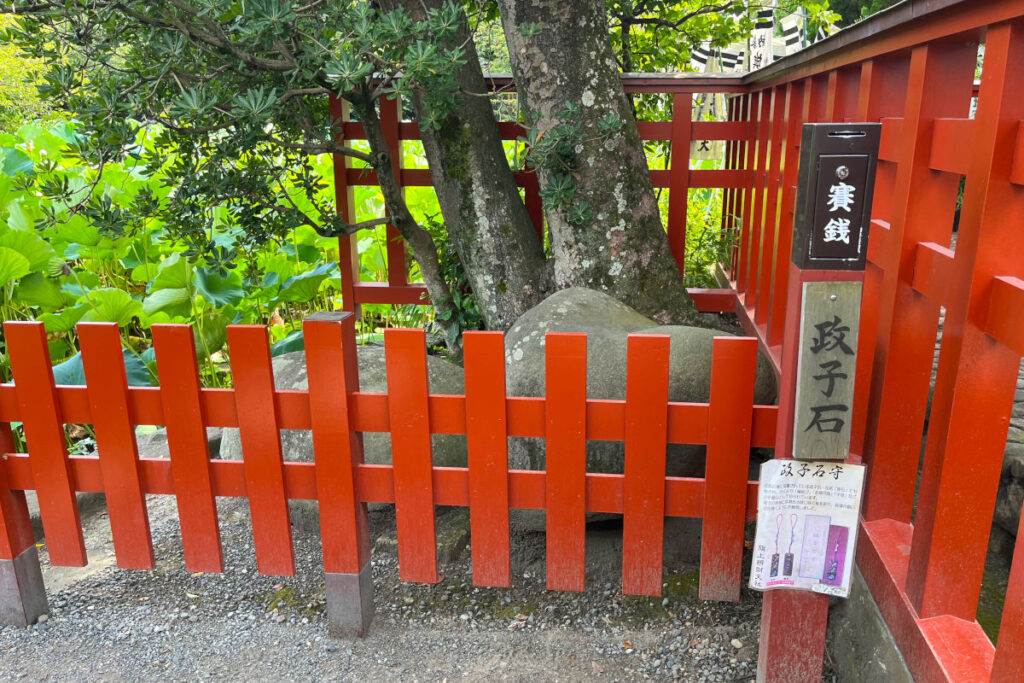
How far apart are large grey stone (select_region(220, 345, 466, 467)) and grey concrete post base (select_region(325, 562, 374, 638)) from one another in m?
0.64

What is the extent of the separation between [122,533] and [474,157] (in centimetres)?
218

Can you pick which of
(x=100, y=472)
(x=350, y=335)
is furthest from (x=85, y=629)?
(x=350, y=335)

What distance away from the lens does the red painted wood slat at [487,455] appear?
2.21 m

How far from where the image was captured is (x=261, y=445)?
240 cm

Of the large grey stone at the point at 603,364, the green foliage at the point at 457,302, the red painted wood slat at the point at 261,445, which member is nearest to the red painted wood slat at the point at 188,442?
the red painted wood slat at the point at 261,445

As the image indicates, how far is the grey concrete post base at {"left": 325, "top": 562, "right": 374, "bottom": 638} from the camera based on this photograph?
2.49m

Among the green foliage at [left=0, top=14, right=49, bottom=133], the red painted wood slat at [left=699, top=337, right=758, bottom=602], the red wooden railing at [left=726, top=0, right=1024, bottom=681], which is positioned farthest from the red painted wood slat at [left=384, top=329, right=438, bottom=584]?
the green foliage at [left=0, top=14, right=49, bottom=133]

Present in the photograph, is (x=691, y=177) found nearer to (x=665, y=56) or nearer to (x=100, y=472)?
(x=665, y=56)

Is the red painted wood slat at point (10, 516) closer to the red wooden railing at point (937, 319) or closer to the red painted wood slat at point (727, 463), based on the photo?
the red painted wood slat at point (727, 463)

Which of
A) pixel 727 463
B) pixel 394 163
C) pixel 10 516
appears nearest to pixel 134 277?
pixel 394 163

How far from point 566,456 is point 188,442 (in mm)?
1171

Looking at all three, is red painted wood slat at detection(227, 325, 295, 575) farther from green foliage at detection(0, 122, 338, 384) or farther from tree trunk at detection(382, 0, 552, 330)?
tree trunk at detection(382, 0, 552, 330)

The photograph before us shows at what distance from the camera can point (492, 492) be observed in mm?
2340

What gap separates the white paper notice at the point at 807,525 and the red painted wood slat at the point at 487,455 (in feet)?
2.43
